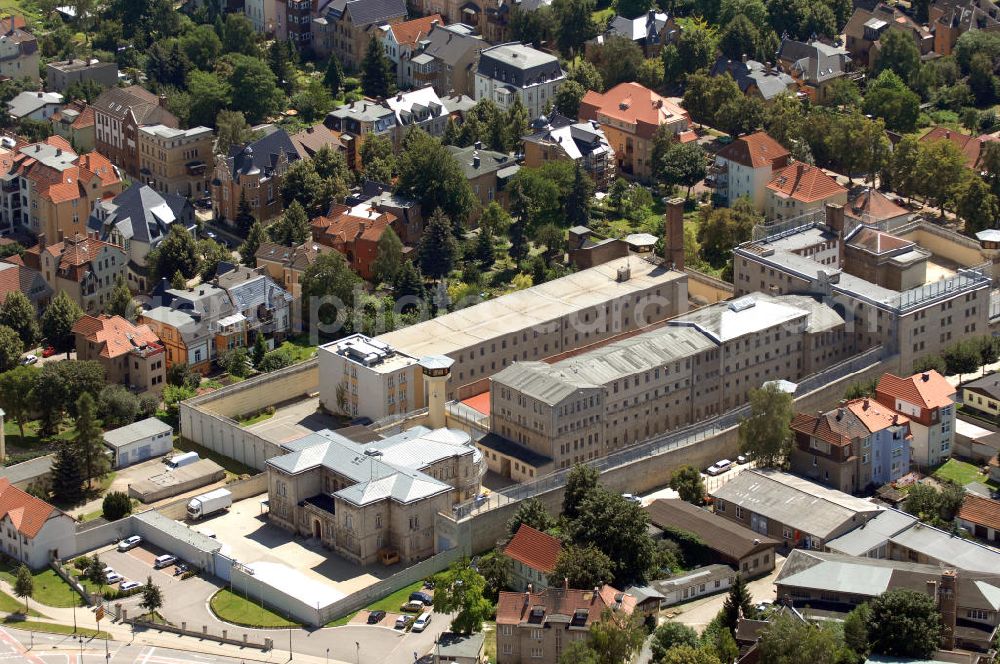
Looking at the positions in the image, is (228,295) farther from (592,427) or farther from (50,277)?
(592,427)

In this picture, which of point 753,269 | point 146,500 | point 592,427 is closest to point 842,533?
point 592,427

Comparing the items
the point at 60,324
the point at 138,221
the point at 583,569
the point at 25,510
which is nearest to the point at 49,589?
the point at 25,510

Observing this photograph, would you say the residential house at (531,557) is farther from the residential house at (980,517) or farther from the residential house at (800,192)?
the residential house at (800,192)

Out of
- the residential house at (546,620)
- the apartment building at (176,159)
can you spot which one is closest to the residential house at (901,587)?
the residential house at (546,620)

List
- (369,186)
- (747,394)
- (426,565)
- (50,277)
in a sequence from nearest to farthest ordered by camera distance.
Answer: (426,565)
(747,394)
(50,277)
(369,186)

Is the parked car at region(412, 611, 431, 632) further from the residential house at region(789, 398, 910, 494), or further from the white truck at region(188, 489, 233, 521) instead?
the residential house at region(789, 398, 910, 494)
